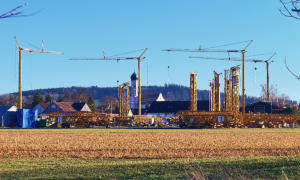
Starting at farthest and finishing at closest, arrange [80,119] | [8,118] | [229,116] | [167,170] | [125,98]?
[125,98] < [8,118] < [80,119] < [229,116] < [167,170]

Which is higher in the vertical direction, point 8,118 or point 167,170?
point 8,118

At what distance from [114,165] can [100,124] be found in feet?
201

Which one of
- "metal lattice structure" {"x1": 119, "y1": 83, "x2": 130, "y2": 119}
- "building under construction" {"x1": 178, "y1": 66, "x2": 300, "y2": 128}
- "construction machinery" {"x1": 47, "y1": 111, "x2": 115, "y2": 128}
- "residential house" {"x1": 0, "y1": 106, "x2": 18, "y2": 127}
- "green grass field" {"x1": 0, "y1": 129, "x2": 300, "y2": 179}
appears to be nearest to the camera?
"green grass field" {"x1": 0, "y1": 129, "x2": 300, "y2": 179}

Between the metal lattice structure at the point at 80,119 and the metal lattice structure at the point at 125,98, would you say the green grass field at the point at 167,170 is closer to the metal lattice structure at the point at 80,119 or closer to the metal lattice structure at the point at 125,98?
the metal lattice structure at the point at 80,119

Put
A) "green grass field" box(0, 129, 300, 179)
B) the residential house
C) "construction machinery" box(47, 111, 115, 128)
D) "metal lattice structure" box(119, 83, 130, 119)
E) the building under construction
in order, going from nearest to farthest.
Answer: "green grass field" box(0, 129, 300, 179) → the building under construction → "construction machinery" box(47, 111, 115, 128) → the residential house → "metal lattice structure" box(119, 83, 130, 119)

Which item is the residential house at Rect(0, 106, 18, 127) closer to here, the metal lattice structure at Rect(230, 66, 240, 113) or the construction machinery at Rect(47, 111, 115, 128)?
the construction machinery at Rect(47, 111, 115, 128)

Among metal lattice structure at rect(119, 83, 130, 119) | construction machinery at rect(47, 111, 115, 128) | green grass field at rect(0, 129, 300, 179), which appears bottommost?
green grass field at rect(0, 129, 300, 179)

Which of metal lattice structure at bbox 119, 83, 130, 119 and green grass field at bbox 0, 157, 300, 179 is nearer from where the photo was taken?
green grass field at bbox 0, 157, 300, 179

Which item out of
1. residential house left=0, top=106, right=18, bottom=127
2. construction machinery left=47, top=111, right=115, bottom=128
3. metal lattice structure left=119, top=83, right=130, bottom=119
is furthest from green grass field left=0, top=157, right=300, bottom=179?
metal lattice structure left=119, top=83, right=130, bottom=119

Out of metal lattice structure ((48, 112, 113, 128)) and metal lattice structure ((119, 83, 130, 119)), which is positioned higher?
metal lattice structure ((119, 83, 130, 119))

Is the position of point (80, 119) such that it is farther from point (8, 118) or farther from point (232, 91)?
point (232, 91)

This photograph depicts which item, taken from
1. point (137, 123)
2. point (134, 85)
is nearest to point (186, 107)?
point (134, 85)

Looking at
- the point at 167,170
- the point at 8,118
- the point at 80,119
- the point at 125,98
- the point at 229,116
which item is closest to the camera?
the point at 167,170

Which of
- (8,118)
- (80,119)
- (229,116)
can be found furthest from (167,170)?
(8,118)
